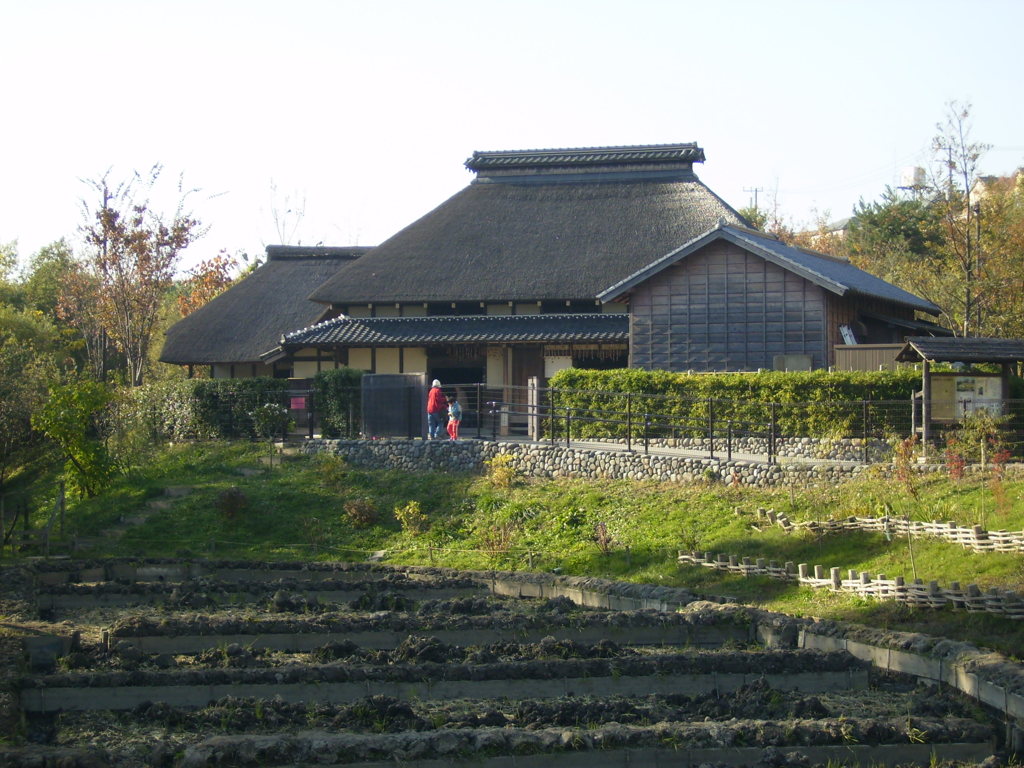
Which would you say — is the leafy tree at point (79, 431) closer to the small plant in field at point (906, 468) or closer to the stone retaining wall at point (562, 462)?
the stone retaining wall at point (562, 462)

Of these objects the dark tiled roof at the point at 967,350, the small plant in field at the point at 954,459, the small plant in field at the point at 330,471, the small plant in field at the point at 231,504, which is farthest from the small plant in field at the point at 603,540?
the small plant in field at the point at 231,504

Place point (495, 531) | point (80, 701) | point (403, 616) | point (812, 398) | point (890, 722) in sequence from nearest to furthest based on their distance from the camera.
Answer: point (890, 722), point (80, 701), point (403, 616), point (495, 531), point (812, 398)

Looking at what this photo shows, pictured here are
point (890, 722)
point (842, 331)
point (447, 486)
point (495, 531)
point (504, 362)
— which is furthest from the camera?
point (504, 362)

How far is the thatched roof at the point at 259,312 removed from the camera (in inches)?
1412

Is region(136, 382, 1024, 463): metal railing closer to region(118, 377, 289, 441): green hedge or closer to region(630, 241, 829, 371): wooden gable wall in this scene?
region(118, 377, 289, 441): green hedge

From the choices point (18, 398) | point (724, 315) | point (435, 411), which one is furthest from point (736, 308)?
point (18, 398)

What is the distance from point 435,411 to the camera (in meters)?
27.0

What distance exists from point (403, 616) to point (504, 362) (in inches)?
778

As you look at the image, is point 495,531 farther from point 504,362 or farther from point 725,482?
point 504,362

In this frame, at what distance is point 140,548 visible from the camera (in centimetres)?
2139

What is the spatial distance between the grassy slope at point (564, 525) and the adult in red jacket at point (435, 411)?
181cm

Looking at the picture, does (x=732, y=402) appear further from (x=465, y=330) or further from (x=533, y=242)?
(x=533, y=242)

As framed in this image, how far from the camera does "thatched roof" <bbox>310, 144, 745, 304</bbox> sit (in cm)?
3303

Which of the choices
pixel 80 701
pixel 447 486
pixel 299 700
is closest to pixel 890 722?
pixel 299 700
